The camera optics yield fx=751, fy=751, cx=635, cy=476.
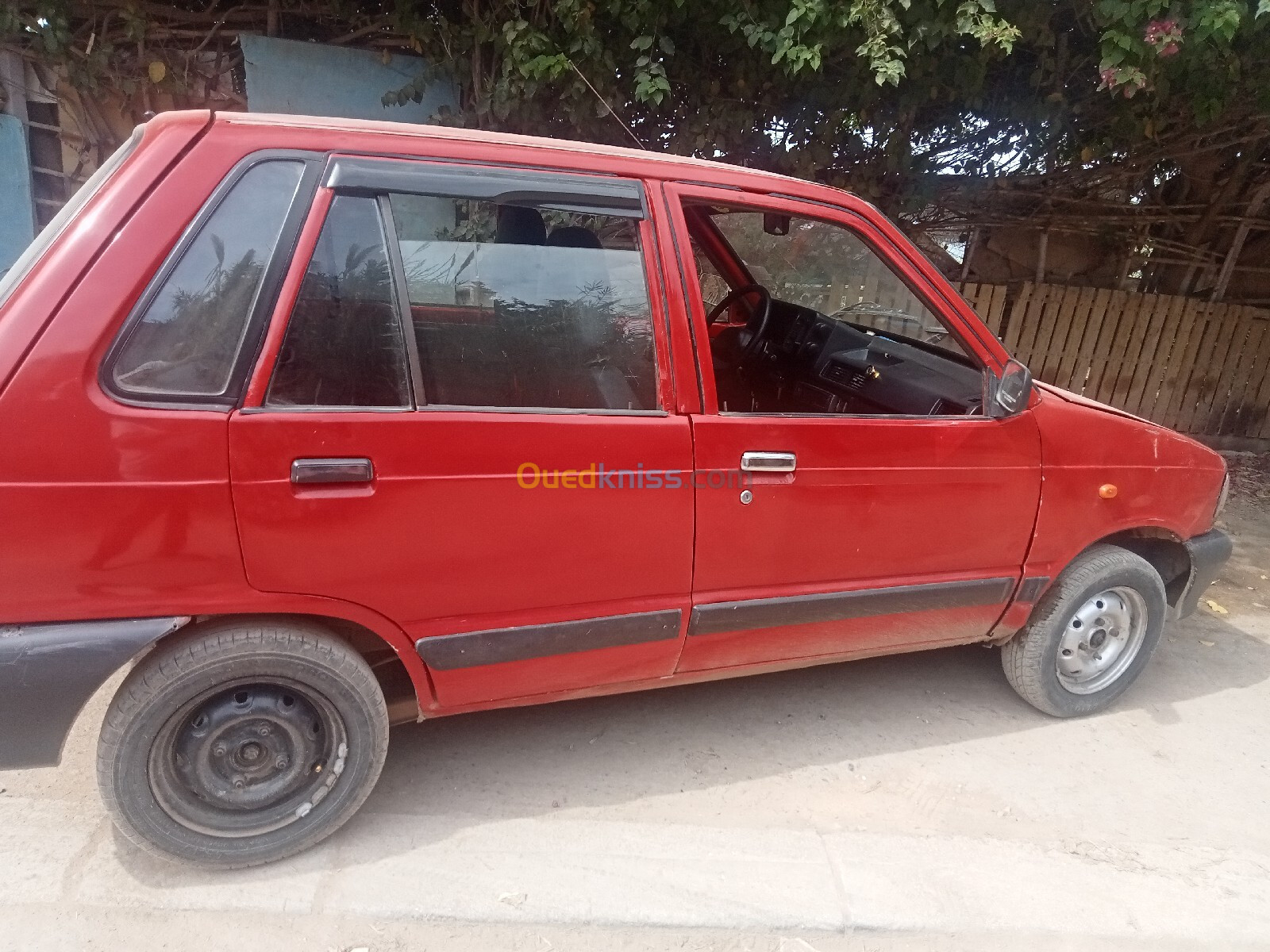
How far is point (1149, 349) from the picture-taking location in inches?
288

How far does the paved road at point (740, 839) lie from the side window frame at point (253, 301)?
131 cm

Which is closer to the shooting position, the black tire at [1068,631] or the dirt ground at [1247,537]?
the black tire at [1068,631]

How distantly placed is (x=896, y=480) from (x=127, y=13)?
5.41 meters

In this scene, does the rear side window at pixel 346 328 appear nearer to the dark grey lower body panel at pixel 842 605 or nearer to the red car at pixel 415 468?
the red car at pixel 415 468

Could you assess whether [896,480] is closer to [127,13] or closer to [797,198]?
[797,198]

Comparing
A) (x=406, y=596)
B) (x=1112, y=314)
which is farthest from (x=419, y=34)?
(x=1112, y=314)

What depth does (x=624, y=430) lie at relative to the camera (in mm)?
2080

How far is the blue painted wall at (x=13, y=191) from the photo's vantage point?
4789 mm

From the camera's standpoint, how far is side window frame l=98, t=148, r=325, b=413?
65.5 inches

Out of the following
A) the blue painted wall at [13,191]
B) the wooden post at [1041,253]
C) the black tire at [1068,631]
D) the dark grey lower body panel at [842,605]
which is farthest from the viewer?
the wooden post at [1041,253]

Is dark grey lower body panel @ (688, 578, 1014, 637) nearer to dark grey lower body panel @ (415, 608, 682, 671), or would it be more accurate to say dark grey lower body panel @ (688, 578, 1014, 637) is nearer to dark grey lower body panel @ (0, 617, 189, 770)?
dark grey lower body panel @ (415, 608, 682, 671)

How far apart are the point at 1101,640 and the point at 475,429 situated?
2675 mm

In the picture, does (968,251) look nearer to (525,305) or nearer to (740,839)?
(525,305)

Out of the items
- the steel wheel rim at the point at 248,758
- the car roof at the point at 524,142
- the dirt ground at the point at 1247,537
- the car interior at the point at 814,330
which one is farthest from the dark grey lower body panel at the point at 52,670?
the dirt ground at the point at 1247,537
